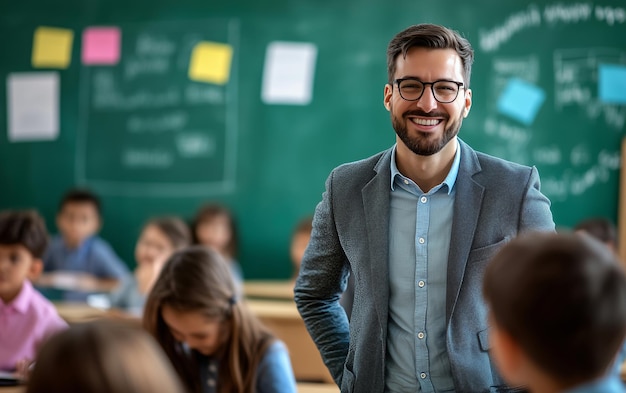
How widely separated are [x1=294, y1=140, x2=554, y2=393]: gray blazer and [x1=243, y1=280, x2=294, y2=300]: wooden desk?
293 centimetres

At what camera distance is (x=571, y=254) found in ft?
4.00

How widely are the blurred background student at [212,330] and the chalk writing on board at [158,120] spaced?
2.97 m

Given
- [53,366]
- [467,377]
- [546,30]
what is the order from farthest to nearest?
1. [546,30]
2. [467,377]
3. [53,366]

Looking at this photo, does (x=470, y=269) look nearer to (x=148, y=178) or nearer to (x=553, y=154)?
(x=553, y=154)

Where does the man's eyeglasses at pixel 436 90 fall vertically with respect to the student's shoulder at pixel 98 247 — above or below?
above

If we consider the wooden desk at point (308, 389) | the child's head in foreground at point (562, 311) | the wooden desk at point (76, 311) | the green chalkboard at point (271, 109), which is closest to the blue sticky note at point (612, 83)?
the green chalkboard at point (271, 109)

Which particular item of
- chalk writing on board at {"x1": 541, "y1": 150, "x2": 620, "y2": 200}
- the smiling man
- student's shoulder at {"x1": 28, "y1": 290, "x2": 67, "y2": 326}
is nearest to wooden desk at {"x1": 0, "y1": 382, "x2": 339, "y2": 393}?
student's shoulder at {"x1": 28, "y1": 290, "x2": 67, "y2": 326}

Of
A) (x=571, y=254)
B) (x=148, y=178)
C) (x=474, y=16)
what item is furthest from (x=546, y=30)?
(x=571, y=254)

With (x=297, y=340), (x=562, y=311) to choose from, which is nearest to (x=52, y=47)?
(x=297, y=340)

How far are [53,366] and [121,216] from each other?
15.2ft

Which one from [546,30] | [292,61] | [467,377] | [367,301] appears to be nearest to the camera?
[467,377]

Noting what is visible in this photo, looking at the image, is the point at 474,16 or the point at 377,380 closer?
the point at 377,380

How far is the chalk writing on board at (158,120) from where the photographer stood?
5512mm

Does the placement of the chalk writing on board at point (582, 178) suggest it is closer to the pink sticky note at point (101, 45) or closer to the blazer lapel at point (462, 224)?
the pink sticky note at point (101, 45)
